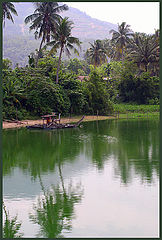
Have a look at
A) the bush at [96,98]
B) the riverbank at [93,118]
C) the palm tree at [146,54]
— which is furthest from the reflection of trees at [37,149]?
the palm tree at [146,54]

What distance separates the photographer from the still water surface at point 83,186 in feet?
33.0

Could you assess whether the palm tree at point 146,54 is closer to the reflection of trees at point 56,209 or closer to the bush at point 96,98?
the bush at point 96,98

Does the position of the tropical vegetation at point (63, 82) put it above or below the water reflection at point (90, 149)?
above

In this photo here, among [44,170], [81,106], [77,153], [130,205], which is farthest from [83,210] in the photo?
[81,106]

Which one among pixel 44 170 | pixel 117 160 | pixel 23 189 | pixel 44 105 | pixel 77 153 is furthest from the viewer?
pixel 44 105

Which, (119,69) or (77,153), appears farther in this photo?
(119,69)

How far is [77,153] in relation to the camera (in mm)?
20891

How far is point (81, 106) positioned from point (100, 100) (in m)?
3.65

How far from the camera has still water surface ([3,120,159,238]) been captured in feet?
33.0

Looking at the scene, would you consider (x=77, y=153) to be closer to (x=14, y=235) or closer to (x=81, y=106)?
(x=14, y=235)

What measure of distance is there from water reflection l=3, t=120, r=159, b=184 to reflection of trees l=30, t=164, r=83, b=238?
246 centimetres

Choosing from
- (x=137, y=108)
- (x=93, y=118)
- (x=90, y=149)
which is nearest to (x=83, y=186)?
(x=90, y=149)

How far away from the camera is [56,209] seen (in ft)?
37.2

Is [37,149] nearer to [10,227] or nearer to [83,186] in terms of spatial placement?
[83,186]
